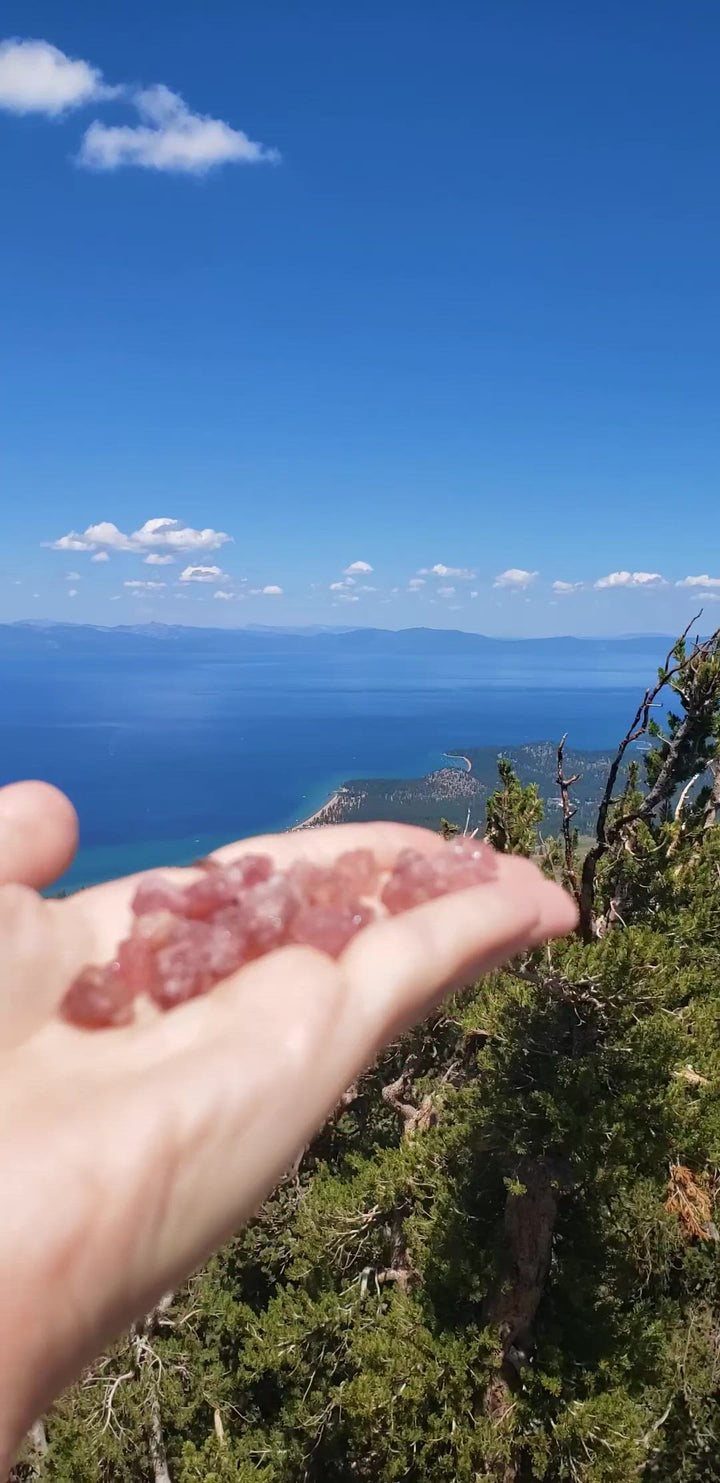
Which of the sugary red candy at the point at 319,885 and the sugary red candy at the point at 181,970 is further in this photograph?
the sugary red candy at the point at 319,885

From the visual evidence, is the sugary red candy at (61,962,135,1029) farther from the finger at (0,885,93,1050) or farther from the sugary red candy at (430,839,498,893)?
the sugary red candy at (430,839,498,893)

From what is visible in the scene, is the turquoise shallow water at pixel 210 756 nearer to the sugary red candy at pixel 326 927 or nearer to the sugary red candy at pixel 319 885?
the sugary red candy at pixel 319 885

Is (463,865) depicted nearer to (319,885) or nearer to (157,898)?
(319,885)

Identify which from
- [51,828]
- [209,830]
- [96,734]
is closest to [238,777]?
[209,830]

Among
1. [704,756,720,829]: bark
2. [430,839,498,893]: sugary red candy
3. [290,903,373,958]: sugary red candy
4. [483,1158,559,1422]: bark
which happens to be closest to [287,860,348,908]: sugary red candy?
[290,903,373,958]: sugary red candy

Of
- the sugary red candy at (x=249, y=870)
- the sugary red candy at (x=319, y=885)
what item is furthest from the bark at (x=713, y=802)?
the sugary red candy at (x=249, y=870)

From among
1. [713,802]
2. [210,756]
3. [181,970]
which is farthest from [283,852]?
[210,756]

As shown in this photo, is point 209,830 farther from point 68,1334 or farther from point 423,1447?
point 68,1334
